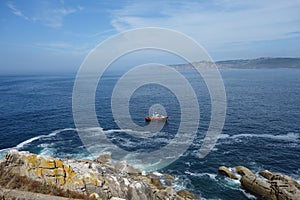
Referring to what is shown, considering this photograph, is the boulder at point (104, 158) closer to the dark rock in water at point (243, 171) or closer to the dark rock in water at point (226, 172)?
the dark rock in water at point (226, 172)

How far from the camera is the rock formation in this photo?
2861cm

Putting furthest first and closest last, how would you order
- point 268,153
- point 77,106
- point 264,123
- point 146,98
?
point 146,98 < point 77,106 < point 264,123 < point 268,153

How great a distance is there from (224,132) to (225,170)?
→ 61.5 feet

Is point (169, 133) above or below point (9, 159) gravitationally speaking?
below

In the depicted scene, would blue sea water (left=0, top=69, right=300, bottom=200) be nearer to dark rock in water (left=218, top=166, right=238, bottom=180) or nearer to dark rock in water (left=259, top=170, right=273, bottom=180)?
dark rock in water (left=218, top=166, right=238, bottom=180)

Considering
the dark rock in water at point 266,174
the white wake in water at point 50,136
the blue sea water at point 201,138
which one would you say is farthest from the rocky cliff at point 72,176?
the white wake in water at point 50,136

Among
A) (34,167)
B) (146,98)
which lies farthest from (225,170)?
(146,98)

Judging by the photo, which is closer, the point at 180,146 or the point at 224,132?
the point at 180,146

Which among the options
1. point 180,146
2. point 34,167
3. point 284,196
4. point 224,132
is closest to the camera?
point 34,167

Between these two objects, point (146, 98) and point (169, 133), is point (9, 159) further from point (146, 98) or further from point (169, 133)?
point (146, 98)

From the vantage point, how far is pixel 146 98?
95000 millimetres

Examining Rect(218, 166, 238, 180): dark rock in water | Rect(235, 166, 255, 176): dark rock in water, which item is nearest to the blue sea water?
Answer: Rect(218, 166, 238, 180): dark rock in water

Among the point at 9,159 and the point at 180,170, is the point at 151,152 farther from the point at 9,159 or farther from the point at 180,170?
the point at 9,159

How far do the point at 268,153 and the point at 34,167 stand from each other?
37682 mm
